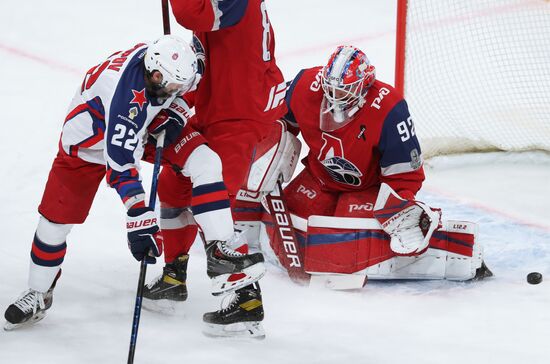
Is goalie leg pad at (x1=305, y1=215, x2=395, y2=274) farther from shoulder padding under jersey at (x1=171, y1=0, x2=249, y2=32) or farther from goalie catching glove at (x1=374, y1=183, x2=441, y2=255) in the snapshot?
shoulder padding under jersey at (x1=171, y1=0, x2=249, y2=32)

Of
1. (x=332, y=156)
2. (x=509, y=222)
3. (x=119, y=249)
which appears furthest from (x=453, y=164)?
(x=119, y=249)

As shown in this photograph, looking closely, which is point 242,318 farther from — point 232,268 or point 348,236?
point 348,236

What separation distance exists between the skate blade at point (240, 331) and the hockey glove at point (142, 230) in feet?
1.16

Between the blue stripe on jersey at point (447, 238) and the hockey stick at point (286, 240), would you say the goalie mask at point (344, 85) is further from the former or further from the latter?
the blue stripe on jersey at point (447, 238)

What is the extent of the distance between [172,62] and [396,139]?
3.22ft

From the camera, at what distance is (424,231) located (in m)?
3.55

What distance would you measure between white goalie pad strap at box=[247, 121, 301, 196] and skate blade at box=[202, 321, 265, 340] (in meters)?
0.68

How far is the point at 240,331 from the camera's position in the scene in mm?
3156

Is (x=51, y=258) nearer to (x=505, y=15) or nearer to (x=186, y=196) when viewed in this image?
(x=186, y=196)

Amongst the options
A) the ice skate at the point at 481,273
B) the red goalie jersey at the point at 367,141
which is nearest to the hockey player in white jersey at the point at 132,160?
the red goalie jersey at the point at 367,141

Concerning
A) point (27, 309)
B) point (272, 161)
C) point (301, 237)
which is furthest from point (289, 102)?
point (27, 309)

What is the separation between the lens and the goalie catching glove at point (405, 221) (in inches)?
138

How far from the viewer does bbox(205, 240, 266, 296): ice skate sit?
3031 millimetres

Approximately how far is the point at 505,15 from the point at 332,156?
1.69 metres
